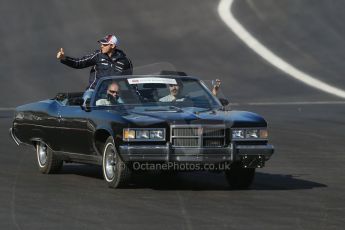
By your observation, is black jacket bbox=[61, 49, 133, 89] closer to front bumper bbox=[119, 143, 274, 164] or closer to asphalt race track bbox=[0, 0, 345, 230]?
asphalt race track bbox=[0, 0, 345, 230]

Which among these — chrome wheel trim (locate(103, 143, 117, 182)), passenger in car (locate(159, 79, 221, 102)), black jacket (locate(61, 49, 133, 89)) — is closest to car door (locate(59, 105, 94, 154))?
chrome wheel trim (locate(103, 143, 117, 182))

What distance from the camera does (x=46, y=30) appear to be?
4400 cm

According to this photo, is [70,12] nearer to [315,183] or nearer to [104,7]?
[104,7]

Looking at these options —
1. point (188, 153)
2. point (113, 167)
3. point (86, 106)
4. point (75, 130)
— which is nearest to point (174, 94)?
point (86, 106)

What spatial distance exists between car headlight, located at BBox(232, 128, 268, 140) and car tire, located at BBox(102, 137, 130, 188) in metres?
1.22

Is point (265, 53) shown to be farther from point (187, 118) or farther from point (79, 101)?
point (187, 118)

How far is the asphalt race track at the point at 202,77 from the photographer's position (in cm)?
1132

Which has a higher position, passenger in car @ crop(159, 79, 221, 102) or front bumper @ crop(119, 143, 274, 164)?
passenger in car @ crop(159, 79, 221, 102)

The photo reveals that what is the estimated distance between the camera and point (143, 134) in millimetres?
13086

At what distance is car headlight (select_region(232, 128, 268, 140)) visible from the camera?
13242mm

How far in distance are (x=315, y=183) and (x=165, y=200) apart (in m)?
2.63

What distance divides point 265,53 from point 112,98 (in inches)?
1078

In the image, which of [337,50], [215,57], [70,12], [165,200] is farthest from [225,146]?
[70,12]

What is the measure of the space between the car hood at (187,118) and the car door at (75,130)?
2.14 ft
